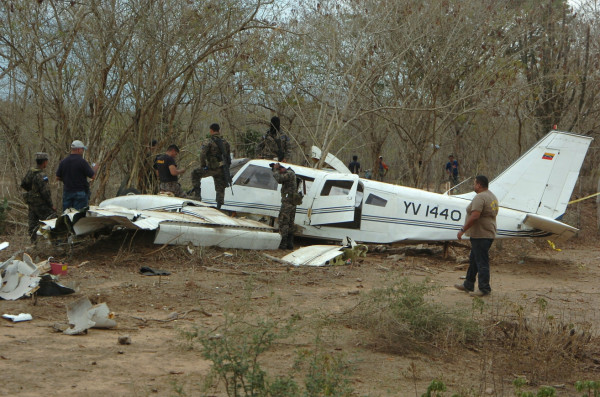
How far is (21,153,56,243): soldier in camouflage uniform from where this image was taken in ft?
37.6

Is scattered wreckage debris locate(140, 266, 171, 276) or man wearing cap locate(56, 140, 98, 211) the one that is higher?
man wearing cap locate(56, 140, 98, 211)

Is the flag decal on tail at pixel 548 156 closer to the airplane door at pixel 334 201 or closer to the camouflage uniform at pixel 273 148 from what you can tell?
the airplane door at pixel 334 201

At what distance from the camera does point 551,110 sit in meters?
21.9

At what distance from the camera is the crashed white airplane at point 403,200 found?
12992 millimetres

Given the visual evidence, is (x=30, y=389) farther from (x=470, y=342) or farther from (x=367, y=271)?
(x=367, y=271)

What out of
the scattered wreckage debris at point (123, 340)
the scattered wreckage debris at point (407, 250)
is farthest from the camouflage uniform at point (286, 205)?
the scattered wreckage debris at point (123, 340)

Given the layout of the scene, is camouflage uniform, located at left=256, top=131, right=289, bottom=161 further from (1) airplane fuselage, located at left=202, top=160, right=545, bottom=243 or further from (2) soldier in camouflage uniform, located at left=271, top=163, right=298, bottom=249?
(2) soldier in camouflage uniform, located at left=271, top=163, right=298, bottom=249

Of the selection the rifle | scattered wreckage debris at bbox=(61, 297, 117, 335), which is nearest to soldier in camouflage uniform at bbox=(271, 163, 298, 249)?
the rifle

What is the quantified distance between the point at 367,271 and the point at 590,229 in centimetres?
1137

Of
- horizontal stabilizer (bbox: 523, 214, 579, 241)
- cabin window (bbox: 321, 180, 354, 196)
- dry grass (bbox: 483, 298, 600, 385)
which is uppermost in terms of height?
cabin window (bbox: 321, 180, 354, 196)

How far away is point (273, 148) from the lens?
14.9 m

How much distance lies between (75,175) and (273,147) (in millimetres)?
4611

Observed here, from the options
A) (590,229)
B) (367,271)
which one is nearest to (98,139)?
(367,271)

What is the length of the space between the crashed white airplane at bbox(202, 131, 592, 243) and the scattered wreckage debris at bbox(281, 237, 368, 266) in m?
0.68
